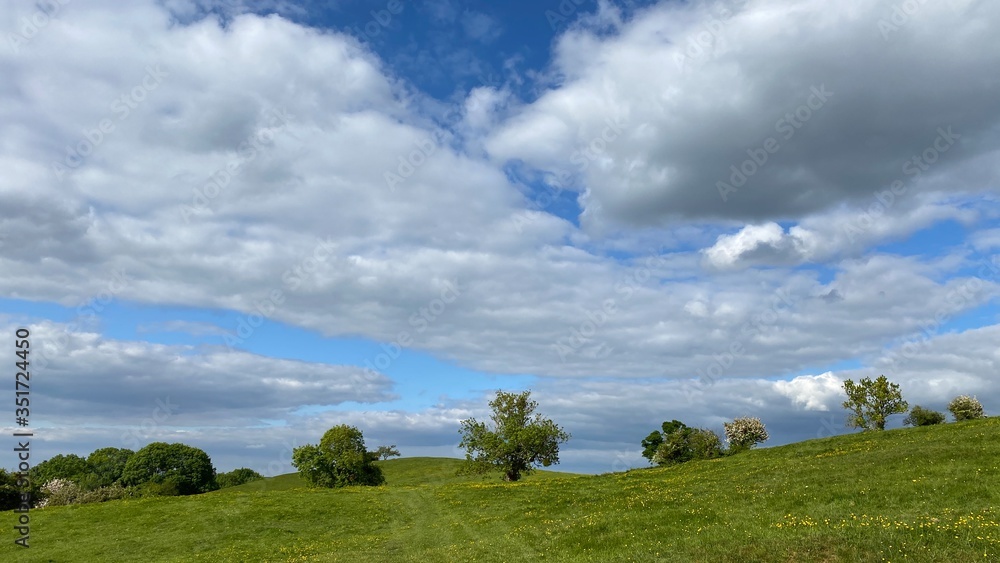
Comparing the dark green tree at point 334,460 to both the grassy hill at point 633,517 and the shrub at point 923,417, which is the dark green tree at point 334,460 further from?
the shrub at point 923,417

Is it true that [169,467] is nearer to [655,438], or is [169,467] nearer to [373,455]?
[373,455]

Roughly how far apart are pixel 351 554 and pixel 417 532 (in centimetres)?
812

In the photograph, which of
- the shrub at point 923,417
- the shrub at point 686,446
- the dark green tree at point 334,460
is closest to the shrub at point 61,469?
the dark green tree at point 334,460

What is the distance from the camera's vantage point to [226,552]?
4222cm

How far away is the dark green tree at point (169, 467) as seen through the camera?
5226 inches

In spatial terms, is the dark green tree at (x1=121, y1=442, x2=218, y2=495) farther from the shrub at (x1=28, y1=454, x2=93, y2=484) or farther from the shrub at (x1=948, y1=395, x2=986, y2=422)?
the shrub at (x1=948, y1=395, x2=986, y2=422)

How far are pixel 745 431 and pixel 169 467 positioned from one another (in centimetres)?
12865

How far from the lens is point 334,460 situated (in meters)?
111

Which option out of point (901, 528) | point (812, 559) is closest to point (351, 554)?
point (812, 559)

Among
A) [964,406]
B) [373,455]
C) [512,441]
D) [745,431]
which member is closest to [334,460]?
[373,455]

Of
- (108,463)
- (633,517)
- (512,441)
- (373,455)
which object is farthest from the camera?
(108,463)

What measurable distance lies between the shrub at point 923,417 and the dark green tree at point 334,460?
9177cm

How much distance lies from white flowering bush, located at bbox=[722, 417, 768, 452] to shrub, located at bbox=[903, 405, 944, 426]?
37757 millimetres

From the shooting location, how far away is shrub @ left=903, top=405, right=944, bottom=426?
8404cm
